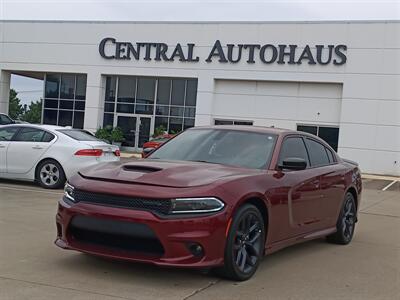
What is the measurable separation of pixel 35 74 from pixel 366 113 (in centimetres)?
2025

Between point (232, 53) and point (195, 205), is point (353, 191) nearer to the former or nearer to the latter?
point (195, 205)

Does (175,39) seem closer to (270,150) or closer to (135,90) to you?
(135,90)

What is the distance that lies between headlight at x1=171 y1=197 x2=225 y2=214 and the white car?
7472 mm

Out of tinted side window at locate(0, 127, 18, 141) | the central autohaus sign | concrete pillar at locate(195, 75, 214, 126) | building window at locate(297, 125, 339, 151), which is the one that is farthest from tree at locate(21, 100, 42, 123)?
tinted side window at locate(0, 127, 18, 141)

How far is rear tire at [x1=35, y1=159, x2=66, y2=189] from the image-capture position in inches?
476

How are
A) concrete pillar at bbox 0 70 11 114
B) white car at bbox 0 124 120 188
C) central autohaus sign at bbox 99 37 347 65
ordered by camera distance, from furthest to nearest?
concrete pillar at bbox 0 70 11 114
central autohaus sign at bbox 99 37 347 65
white car at bbox 0 124 120 188

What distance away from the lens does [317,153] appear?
7383 mm

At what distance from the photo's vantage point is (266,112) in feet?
95.0

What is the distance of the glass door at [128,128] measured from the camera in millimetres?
32094

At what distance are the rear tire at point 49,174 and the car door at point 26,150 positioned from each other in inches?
7.1

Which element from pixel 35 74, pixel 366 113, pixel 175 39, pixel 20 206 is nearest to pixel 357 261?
pixel 20 206

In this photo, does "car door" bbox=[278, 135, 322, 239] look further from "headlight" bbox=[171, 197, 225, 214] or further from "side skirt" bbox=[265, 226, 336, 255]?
"headlight" bbox=[171, 197, 225, 214]

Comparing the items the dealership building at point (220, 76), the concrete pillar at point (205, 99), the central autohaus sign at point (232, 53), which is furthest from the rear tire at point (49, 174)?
the central autohaus sign at point (232, 53)

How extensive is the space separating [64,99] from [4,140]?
70.2 feet
